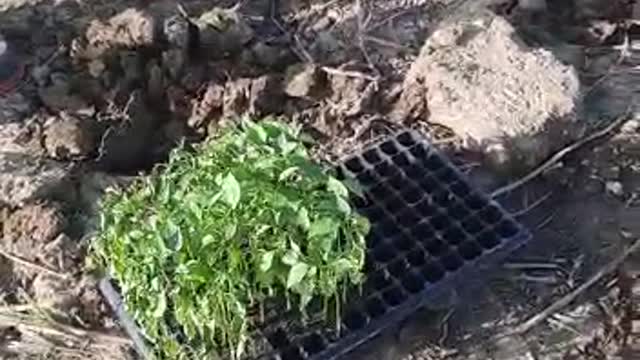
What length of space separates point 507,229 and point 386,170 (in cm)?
33

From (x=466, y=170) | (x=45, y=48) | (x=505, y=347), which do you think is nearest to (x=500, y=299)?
(x=505, y=347)

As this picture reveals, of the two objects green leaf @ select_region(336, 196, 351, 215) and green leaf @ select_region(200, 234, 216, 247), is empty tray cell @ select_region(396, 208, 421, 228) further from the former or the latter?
green leaf @ select_region(200, 234, 216, 247)

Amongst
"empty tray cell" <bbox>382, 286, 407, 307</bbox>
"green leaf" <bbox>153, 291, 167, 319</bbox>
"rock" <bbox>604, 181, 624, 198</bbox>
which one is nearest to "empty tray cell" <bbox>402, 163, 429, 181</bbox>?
"empty tray cell" <bbox>382, 286, 407, 307</bbox>

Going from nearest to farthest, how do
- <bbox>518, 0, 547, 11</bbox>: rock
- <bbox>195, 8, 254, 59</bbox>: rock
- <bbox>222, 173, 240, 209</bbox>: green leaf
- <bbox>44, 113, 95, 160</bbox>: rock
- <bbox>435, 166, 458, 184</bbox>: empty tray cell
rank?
<bbox>222, 173, 240, 209</bbox>: green leaf < <bbox>435, 166, 458, 184</bbox>: empty tray cell < <bbox>44, 113, 95, 160</bbox>: rock < <bbox>195, 8, 254, 59</bbox>: rock < <bbox>518, 0, 547, 11</bbox>: rock

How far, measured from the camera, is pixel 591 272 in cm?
272

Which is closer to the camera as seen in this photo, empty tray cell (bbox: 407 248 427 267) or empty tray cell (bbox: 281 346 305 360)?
empty tray cell (bbox: 281 346 305 360)

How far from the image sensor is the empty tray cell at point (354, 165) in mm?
2838

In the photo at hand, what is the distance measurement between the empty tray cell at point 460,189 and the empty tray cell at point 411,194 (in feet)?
0.24

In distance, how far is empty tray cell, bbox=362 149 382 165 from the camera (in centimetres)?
286

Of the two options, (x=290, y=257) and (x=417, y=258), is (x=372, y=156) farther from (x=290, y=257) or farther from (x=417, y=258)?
(x=290, y=257)

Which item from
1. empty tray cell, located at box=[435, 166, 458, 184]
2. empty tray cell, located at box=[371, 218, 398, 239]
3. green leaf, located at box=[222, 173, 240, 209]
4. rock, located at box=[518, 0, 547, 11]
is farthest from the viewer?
rock, located at box=[518, 0, 547, 11]

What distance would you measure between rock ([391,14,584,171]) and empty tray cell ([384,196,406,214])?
0.79 feet

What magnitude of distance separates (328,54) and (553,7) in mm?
653

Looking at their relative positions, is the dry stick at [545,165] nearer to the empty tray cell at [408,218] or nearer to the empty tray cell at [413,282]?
the empty tray cell at [408,218]
